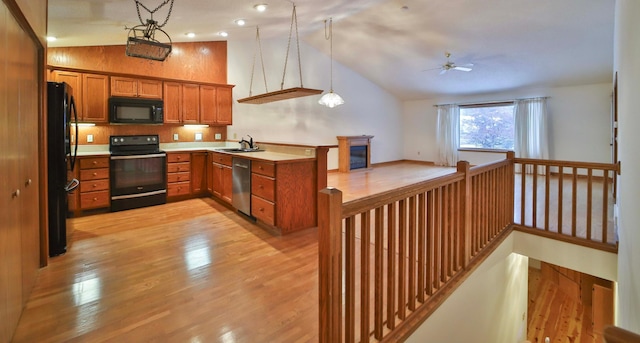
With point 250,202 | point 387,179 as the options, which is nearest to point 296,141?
point 387,179

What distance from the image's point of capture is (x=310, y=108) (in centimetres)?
816

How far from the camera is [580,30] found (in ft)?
16.5

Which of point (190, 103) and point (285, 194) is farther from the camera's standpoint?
point (190, 103)

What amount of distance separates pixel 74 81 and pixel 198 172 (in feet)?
7.11

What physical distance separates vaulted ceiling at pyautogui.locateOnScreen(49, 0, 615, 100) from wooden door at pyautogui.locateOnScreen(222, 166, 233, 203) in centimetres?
212

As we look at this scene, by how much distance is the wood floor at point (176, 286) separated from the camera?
1.89 meters

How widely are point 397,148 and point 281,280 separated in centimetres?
880

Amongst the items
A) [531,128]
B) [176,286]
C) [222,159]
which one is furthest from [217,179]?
[531,128]

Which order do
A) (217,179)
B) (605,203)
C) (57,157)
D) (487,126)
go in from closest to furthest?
1. (57,157)
2. (605,203)
3. (217,179)
4. (487,126)

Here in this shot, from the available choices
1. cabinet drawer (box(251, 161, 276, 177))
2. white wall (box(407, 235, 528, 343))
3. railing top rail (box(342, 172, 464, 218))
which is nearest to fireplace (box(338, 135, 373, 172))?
cabinet drawer (box(251, 161, 276, 177))

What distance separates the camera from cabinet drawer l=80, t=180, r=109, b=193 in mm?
4309

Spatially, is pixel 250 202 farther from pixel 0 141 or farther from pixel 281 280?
pixel 0 141

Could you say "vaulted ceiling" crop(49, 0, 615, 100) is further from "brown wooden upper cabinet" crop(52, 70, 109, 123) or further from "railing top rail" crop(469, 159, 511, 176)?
"railing top rail" crop(469, 159, 511, 176)

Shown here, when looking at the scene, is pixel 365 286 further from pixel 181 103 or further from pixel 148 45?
pixel 181 103
